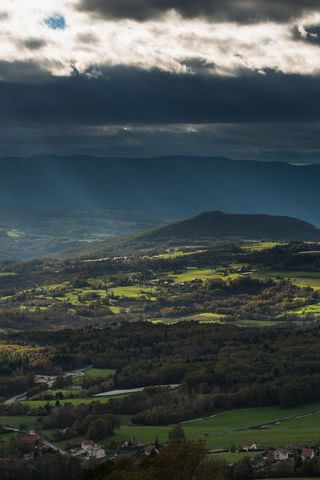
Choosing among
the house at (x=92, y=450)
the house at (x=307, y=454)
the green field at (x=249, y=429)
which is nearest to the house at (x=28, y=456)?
the house at (x=92, y=450)

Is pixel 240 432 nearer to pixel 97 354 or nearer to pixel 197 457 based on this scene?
pixel 197 457

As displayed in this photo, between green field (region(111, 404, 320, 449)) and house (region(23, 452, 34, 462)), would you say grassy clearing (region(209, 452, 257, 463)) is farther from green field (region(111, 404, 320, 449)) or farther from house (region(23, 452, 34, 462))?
house (region(23, 452, 34, 462))

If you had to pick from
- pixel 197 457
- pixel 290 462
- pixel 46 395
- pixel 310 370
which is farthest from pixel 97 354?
pixel 197 457

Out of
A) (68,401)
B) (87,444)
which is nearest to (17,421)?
(68,401)

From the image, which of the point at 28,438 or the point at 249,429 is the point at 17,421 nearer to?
the point at 28,438

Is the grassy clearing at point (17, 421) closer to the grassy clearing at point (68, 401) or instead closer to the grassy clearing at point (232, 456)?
the grassy clearing at point (68, 401)

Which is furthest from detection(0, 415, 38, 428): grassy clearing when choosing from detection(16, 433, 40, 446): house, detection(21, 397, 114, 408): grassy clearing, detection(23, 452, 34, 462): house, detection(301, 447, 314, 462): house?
detection(301, 447, 314, 462): house
